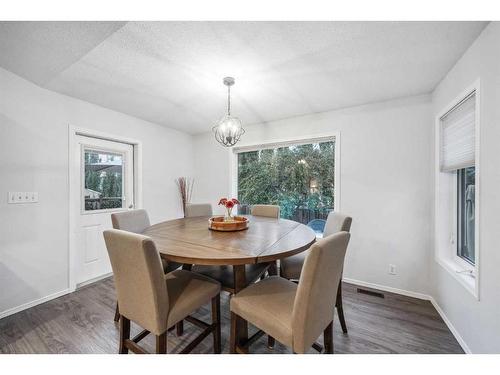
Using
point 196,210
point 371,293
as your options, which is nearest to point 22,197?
point 196,210

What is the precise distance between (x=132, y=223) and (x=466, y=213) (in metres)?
2.93

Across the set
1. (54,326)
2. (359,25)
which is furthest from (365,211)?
(54,326)

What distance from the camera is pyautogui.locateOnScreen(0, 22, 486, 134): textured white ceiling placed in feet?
4.54

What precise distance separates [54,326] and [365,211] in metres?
3.23

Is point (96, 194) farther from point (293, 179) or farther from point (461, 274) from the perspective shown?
point (461, 274)

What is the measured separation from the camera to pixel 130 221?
193cm

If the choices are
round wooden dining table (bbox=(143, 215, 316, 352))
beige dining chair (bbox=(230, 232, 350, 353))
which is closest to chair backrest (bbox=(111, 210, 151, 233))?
round wooden dining table (bbox=(143, 215, 316, 352))

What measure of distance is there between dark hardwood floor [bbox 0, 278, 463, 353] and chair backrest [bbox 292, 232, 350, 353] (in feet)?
2.00

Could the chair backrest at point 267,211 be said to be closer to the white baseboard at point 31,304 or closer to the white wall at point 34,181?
the white wall at point 34,181

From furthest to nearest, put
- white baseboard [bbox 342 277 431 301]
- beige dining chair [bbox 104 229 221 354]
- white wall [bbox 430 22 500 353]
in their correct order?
white baseboard [bbox 342 277 431 301] < white wall [bbox 430 22 500 353] < beige dining chair [bbox 104 229 221 354]

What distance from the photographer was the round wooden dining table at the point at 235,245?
3.77ft

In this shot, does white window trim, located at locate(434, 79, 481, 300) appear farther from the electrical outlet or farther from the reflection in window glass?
the reflection in window glass

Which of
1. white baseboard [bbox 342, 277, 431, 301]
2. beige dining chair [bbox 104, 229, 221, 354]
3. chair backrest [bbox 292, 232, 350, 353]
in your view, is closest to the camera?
chair backrest [bbox 292, 232, 350, 353]
